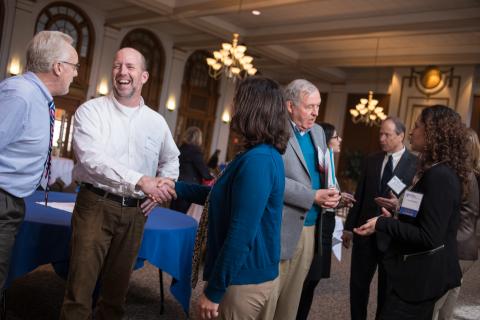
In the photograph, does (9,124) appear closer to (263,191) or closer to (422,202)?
(263,191)

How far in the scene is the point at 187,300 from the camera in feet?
9.96

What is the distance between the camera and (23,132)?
1.84m

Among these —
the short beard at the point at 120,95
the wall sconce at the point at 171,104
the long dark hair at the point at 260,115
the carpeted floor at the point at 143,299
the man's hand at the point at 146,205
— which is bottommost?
the carpeted floor at the point at 143,299

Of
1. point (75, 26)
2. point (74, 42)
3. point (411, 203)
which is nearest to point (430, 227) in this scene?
point (411, 203)

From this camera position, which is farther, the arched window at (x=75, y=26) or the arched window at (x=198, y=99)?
the arched window at (x=198, y=99)

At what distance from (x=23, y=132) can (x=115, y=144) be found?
0.56m

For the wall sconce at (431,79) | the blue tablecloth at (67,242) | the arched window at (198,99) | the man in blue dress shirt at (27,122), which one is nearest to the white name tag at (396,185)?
the blue tablecloth at (67,242)

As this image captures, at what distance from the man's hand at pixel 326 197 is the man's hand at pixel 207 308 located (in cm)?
87

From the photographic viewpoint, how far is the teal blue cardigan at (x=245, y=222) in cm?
151

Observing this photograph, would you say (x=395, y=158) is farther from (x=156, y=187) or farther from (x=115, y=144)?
(x=115, y=144)

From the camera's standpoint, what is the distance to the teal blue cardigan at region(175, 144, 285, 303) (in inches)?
59.3

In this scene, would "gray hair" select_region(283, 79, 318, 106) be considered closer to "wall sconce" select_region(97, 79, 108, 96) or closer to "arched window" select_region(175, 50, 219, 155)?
"wall sconce" select_region(97, 79, 108, 96)

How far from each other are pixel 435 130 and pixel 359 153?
40.9 feet

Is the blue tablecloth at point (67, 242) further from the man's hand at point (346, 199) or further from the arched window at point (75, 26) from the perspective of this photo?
the arched window at point (75, 26)
